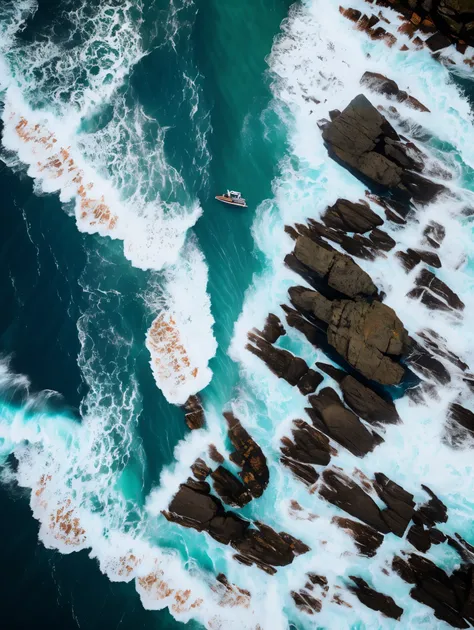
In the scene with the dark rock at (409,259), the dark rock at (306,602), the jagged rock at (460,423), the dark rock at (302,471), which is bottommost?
the dark rock at (306,602)

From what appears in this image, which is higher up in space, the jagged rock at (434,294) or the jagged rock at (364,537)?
the jagged rock at (434,294)

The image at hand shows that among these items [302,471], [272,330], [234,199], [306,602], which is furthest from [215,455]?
[234,199]

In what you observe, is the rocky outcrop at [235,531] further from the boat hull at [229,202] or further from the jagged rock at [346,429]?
the boat hull at [229,202]

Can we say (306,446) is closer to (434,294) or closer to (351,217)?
(434,294)

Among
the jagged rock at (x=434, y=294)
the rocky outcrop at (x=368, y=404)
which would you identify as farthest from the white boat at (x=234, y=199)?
the rocky outcrop at (x=368, y=404)

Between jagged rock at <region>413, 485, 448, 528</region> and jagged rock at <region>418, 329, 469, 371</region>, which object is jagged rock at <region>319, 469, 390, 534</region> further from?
jagged rock at <region>418, 329, 469, 371</region>

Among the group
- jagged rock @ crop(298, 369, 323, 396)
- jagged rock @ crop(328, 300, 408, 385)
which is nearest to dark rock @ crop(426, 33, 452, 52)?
jagged rock @ crop(328, 300, 408, 385)

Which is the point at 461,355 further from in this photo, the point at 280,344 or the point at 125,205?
the point at 125,205
